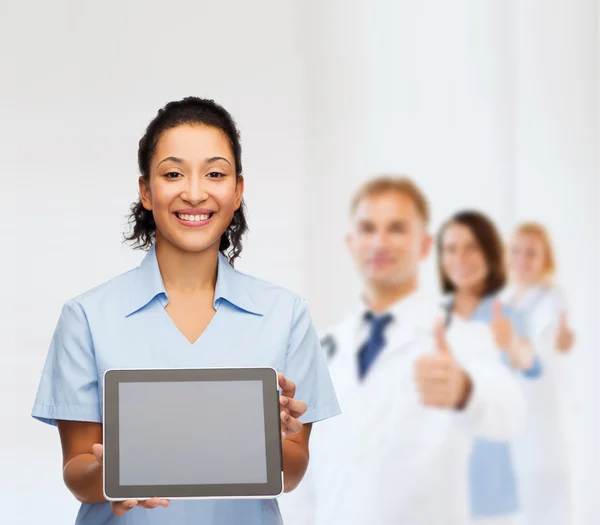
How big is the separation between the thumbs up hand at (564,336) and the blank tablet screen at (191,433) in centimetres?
181

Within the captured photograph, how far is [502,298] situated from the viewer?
2854mm

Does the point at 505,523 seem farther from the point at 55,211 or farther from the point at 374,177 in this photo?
the point at 55,211

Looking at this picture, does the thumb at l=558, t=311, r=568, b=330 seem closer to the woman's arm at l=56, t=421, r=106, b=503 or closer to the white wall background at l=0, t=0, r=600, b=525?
the white wall background at l=0, t=0, r=600, b=525

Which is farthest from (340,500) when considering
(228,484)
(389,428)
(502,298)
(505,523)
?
(228,484)

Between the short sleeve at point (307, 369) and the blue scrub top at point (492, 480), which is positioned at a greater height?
the short sleeve at point (307, 369)

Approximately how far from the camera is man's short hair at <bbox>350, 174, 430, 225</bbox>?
2760mm

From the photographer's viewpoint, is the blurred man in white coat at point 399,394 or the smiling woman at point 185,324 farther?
the blurred man in white coat at point 399,394

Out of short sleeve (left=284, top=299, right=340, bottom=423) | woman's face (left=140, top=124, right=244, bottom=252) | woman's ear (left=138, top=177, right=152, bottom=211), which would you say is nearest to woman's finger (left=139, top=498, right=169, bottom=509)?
short sleeve (left=284, top=299, right=340, bottom=423)

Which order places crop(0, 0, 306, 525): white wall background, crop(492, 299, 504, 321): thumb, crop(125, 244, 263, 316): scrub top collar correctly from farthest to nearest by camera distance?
crop(492, 299, 504, 321): thumb → crop(0, 0, 306, 525): white wall background → crop(125, 244, 263, 316): scrub top collar

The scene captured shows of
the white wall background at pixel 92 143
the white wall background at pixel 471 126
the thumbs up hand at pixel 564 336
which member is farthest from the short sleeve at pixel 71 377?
the thumbs up hand at pixel 564 336

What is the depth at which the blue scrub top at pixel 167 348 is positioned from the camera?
1392 mm

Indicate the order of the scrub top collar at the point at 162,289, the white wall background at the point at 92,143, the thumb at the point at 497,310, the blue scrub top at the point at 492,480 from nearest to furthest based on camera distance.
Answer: the scrub top collar at the point at 162,289
the white wall background at the point at 92,143
the blue scrub top at the point at 492,480
the thumb at the point at 497,310

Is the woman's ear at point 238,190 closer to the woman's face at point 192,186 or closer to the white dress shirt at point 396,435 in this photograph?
the woman's face at point 192,186

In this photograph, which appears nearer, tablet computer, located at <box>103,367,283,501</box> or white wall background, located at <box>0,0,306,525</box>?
tablet computer, located at <box>103,367,283,501</box>
